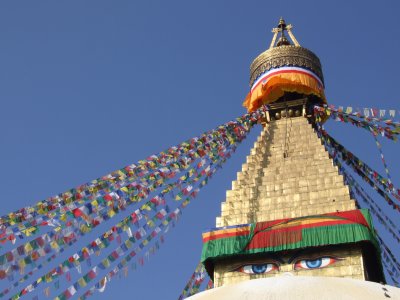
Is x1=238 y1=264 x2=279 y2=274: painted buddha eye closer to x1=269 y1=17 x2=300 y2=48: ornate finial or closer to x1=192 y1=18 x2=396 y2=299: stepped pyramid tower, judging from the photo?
x1=192 y1=18 x2=396 y2=299: stepped pyramid tower

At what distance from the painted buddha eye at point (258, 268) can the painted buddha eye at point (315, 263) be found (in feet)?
1.38

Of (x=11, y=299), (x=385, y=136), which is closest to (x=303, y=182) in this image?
(x=385, y=136)

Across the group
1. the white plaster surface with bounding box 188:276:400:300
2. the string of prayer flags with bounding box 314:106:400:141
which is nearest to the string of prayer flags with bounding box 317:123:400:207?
the string of prayer flags with bounding box 314:106:400:141

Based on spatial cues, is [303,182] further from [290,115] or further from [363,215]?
[290,115]

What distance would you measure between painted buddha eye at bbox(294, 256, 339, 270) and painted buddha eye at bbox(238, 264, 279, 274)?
0.42m

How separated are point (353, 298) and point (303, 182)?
5548 mm

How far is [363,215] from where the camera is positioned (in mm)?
11062

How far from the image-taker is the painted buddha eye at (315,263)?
427 inches

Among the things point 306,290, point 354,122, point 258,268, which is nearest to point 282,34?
point 354,122

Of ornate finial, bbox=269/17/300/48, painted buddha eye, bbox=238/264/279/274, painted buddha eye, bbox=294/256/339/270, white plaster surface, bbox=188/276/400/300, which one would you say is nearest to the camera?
white plaster surface, bbox=188/276/400/300

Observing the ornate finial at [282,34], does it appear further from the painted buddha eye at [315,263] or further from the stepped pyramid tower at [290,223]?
the painted buddha eye at [315,263]

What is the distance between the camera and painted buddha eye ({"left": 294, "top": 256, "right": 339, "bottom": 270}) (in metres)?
10.8

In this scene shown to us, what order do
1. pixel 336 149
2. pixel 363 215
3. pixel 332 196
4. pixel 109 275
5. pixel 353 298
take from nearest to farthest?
pixel 353 298 < pixel 109 275 < pixel 363 215 < pixel 332 196 < pixel 336 149

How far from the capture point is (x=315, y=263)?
430 inches
